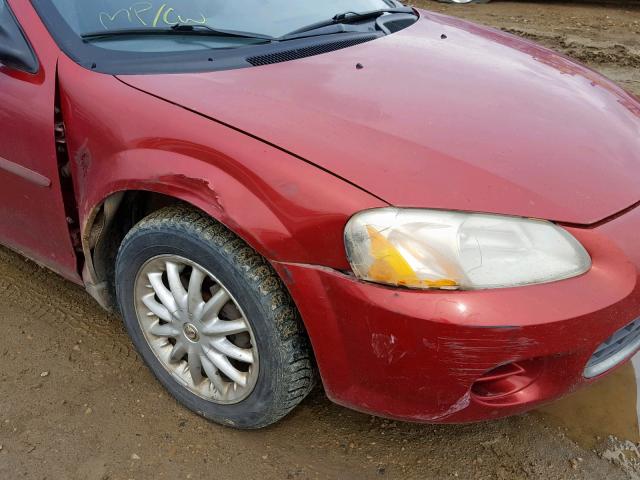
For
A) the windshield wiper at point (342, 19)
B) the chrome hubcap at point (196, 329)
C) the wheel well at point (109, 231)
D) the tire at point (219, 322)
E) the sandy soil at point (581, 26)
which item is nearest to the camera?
the tire at point (219, 322)

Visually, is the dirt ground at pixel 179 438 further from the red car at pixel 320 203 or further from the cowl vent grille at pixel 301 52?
the cowl vent grille at pixel 301 52

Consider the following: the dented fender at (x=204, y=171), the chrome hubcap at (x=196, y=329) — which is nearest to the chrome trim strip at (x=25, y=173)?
the dented fender at (x=204, y=171)

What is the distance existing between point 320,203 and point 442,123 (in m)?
0.49

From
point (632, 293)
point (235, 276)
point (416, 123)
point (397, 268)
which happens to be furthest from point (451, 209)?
point (235, 276)

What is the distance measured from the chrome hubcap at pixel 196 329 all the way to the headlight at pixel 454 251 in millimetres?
469

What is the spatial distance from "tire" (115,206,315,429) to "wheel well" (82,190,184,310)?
0.11 meters

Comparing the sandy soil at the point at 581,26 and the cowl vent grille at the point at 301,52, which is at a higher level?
the cowl vent grille at the point at 301,52

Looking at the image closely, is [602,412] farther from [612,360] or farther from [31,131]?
[31,131]

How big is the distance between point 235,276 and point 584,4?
8.93 metres

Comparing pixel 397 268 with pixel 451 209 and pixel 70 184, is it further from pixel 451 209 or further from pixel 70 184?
pixel 70 184

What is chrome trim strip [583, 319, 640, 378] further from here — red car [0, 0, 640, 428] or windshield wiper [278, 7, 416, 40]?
windshield wiper [278, 7, 416, 40]

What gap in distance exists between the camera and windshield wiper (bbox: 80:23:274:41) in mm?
2049

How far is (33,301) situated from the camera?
2.67m

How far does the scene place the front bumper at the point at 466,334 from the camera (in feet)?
4.76
